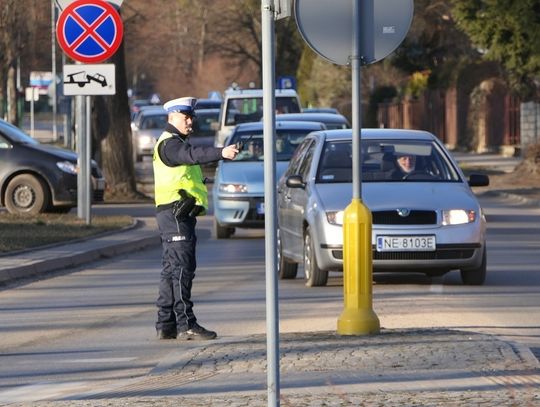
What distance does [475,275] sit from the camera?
1473 cm

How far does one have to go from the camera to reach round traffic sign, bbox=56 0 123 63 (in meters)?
20.2

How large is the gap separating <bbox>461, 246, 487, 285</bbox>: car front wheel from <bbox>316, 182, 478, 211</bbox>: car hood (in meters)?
0.58

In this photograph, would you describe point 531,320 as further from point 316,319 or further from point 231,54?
point 231,54

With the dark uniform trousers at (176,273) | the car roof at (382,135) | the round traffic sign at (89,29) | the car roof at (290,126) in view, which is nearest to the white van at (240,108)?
the car roof at (290,126)

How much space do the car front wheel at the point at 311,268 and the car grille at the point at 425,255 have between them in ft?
1.32

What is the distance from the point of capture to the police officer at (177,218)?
11094 millimetres

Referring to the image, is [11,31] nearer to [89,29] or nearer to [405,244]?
[89,29]

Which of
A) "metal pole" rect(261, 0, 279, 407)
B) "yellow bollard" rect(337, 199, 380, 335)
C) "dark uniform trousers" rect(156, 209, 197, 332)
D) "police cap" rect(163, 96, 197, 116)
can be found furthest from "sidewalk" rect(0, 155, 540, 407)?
"police cap" rect(163, 96, 197, 116)

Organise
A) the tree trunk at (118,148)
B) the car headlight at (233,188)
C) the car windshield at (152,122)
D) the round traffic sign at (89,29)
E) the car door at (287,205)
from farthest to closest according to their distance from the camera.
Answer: the car windshield at (152,122), the tree trunk at (118,148), the car headlight at (233,188), the round traffic sign at (89,29), the car door at (287,205)

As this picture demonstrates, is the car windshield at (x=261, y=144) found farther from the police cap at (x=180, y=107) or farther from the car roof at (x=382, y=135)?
the police cap at (x=180, y=107)

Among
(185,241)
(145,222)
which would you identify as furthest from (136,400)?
(145,222)

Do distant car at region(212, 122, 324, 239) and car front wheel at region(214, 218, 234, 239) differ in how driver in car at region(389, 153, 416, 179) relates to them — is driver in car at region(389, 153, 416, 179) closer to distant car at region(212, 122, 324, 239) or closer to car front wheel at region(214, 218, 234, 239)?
distant car at region(212, 122, 324, 239)

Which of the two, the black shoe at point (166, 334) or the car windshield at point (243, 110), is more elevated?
the car windshield at point (243, 110)

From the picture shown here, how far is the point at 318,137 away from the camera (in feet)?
52.5
